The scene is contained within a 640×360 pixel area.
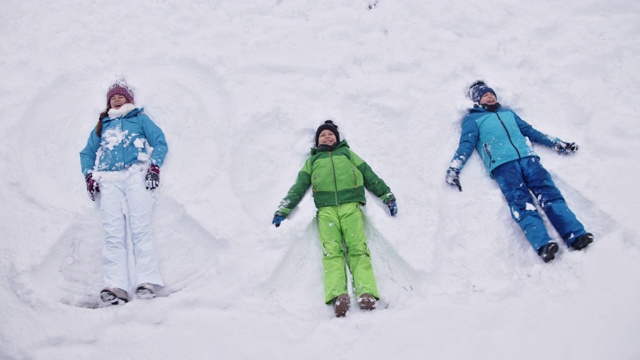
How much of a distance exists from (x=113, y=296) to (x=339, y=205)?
95.4 inches

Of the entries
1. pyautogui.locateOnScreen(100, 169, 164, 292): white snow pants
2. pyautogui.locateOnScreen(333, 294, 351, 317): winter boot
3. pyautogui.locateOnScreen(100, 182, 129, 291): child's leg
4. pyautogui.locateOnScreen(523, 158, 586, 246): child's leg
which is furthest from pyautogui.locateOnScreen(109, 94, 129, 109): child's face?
pyautogui.locateOnScreen(523, 158, 586, 246): child's leg

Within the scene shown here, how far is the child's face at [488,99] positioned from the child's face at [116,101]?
4.63 metres

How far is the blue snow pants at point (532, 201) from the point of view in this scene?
4.58 m

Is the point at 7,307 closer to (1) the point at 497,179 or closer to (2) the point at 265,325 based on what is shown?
(2) the point at 265,325

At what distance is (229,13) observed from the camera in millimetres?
6930

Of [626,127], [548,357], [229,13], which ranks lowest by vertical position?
[548,357]

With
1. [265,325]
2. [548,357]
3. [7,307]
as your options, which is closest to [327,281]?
[265,325]

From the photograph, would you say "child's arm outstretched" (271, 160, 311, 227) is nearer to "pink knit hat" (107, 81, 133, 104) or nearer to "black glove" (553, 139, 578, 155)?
"pink knit hat" (107, 81, 133, 104)

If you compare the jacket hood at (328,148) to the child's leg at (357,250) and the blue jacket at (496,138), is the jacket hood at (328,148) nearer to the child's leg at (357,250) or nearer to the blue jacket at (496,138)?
the child's leg at (357,250)

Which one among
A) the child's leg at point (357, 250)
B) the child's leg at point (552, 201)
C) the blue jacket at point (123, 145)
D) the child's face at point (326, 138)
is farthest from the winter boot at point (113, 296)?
the child's leg at point (552, 201)

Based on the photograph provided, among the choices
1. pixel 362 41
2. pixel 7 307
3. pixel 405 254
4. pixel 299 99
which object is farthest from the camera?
pixel 362 41

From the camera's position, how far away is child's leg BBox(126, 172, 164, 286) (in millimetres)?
4559

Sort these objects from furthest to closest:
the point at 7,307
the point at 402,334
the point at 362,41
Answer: the point at 362,41 → the point at 7,307 → the point at 402,334

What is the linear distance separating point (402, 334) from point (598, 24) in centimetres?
589
